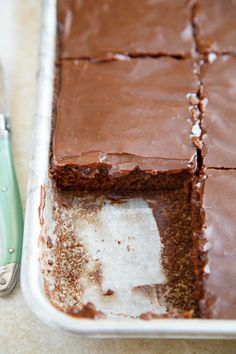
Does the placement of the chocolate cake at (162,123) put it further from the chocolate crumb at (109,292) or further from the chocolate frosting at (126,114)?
the chocolate crumb at (109,292)

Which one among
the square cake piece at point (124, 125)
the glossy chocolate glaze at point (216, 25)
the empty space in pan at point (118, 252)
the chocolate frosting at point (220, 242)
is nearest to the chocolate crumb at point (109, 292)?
the empty space in pan at point (118, 252)

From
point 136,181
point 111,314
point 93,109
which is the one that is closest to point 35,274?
point 111,314

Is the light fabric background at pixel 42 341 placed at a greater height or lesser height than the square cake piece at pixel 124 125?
lesser

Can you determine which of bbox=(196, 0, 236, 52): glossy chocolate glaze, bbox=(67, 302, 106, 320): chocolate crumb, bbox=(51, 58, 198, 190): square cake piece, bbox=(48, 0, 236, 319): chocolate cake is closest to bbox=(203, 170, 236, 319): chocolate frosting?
bbox=(48, 0, 236, 319): chocolate cake

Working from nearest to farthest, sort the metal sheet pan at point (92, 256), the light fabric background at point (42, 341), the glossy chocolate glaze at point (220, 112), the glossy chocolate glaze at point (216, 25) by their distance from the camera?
the metal sheet pan at point (92, 256) < the light fabric background at point (42, 341) < the glossy chocolate glaze at point (220, 112) < the glossy chocolate glaze at point (216, 25)

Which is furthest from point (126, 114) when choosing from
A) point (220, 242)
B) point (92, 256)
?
point (220, 242)

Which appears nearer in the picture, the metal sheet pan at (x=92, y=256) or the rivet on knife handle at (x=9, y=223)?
the metal sheet pan at (x=92, y=256)
